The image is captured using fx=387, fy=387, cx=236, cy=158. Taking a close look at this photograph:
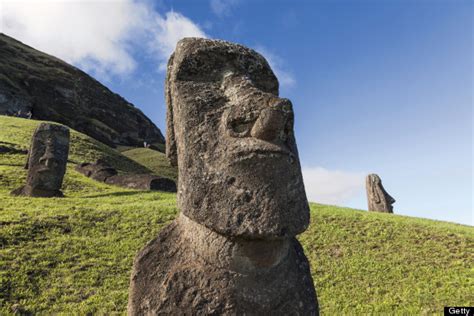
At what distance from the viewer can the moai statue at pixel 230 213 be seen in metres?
2.32

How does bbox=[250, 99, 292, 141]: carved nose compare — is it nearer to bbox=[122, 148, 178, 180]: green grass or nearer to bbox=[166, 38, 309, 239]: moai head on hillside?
bbox=[166, 38, 309, 239]: moai head on hillside

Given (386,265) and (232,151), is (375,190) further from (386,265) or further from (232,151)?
(232,151)

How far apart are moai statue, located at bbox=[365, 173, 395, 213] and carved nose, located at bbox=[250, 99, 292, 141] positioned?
13.9 m

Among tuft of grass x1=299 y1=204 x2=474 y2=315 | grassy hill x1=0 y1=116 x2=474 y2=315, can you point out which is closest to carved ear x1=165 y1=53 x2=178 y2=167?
grassy hill x1=0 y1=116 x2=474 y2=315

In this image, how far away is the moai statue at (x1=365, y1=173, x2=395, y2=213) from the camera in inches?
596

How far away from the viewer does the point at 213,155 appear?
2439 millimetres

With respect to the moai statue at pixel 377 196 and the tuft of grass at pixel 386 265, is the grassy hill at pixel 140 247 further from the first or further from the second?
the moai statue at pixel 377 196

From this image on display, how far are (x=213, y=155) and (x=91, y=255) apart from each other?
579cm

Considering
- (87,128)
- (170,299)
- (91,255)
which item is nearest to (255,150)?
(170,299)

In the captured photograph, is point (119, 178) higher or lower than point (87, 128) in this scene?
lower

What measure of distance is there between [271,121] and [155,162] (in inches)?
1291

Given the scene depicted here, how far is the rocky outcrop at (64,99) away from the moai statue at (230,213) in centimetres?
4427

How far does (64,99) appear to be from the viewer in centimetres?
5619

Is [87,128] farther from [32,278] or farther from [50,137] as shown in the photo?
[32,278]
